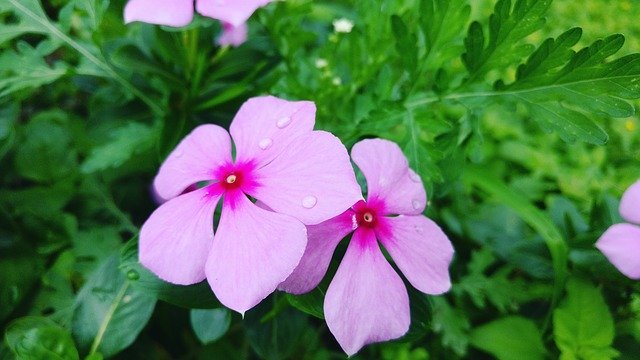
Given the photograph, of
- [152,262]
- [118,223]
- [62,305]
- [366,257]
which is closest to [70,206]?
[118,223]

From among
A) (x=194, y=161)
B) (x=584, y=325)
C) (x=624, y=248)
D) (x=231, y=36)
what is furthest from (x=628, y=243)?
(x=231, y=36)

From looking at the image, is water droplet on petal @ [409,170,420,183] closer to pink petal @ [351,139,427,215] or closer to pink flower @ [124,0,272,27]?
pink petal @ [351,139,427,215]

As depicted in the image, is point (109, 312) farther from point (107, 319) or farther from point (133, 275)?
point (133, 275)

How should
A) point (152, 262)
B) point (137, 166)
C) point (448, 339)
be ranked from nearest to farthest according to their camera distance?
1. point (152, 262)
2. point (448, 339)
3. point (137, 166)

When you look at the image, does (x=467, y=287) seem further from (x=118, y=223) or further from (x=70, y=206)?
(x=70, y=206)

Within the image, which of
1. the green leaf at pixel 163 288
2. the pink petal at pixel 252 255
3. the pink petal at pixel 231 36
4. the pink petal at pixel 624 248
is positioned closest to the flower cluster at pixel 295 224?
the pink petal at pixel 252 255
